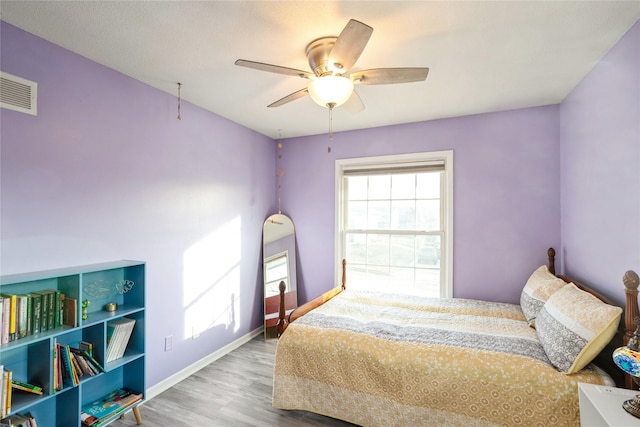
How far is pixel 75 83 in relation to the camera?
6.86 feet

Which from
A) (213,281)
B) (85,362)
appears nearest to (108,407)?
(85,362)

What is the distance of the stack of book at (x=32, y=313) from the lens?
162cm

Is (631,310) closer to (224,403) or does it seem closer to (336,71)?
(336,71)

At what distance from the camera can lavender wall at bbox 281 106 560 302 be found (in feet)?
9.95

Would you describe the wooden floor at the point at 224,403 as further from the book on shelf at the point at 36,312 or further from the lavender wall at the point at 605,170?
the lavender wall at the point at 605,170

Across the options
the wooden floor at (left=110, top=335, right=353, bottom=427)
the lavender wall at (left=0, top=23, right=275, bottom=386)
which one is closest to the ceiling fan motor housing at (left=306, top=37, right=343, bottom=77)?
the lavender wall at (left=0, top=23, right=275, bottom=386)

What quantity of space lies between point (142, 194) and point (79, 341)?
1.11 m

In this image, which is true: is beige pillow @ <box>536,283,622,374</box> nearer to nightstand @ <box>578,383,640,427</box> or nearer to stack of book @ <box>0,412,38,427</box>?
nightstand @ <box>578,383,640,427</box>

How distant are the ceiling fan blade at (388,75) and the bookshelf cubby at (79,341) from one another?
6.53 feet

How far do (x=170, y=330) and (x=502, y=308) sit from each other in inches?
117

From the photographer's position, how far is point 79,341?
2090 millimetres

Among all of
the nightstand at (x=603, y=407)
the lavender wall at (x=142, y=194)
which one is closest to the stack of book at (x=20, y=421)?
the lavender wall at (x=142, y=194)

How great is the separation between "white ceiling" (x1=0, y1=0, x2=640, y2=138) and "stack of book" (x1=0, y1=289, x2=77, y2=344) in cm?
154

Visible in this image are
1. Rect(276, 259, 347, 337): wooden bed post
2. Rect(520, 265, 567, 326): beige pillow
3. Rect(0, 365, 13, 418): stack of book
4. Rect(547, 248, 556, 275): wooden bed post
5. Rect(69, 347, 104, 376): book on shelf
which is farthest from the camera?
Rect(547, 248, 556, 275): wooden bed post
